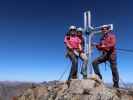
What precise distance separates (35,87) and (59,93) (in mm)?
3473

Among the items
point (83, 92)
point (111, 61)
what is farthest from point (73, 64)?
point (83, 92)

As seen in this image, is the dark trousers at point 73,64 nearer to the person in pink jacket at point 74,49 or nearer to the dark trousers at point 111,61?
the person in pink jacket at point 74,49

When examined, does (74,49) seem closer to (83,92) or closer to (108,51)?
(108,51)

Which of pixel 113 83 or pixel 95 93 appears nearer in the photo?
pixel 95 93

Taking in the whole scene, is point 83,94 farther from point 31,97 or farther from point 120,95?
point 31,97

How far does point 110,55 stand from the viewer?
25266mm

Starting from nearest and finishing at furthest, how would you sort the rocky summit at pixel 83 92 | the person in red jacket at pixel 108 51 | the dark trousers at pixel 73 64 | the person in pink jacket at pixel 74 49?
1. the rocky summit at pixel 83 92
2. the person in red jacket at pixel 108 51
3. the person in pink jacket at pixel 74 49
4. the dark trousers at pixel 73 64

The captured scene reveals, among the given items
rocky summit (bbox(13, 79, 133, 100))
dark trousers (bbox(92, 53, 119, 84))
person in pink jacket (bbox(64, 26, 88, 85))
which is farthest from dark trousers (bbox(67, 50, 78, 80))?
dark trousers (bbox(92, 53, 119, 84))

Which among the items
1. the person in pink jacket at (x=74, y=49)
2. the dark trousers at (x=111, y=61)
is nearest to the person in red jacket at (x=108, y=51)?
the dark trousers at (x=111, y=61)

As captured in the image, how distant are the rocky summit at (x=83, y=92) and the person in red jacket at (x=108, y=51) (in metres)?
1.50

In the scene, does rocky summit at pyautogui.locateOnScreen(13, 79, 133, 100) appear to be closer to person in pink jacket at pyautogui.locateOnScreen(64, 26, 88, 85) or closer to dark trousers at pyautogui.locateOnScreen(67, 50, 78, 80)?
dark trousers at pyautogui.locateOnScreen(67, 50, 78, 80)

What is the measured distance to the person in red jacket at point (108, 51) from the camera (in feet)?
81.5

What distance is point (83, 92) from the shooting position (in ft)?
77.4

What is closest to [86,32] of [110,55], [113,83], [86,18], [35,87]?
[86,18]
